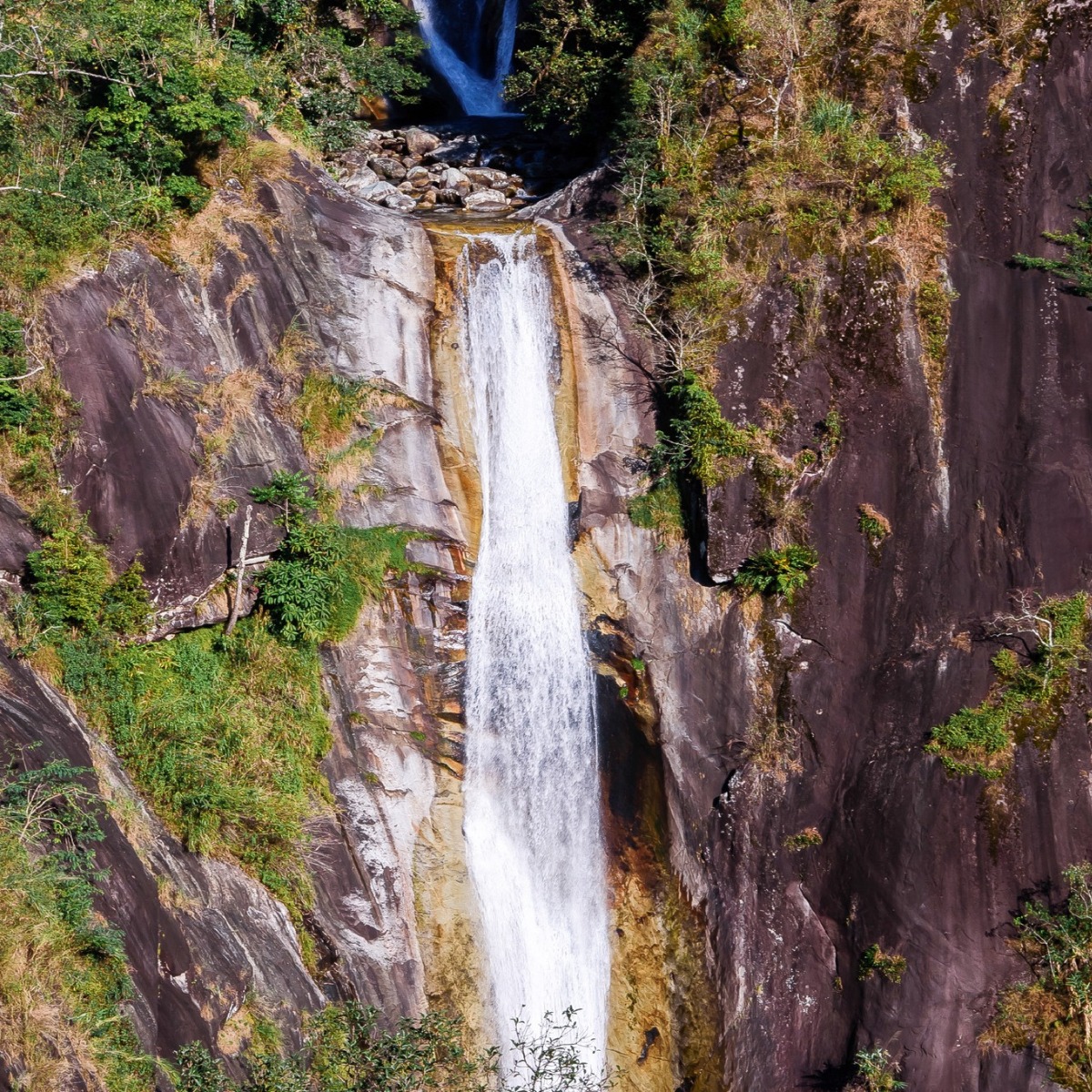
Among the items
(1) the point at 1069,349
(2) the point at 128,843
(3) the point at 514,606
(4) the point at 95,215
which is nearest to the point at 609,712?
(3) the point at 514,606

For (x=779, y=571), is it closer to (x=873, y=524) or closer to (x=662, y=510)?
(x=873, y=524)

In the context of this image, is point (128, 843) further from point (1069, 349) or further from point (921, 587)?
point (1069, 349)

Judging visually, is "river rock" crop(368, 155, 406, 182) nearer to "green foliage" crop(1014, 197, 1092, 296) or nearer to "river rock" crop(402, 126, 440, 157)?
"river rock" crop(402, 126, 440, 157)

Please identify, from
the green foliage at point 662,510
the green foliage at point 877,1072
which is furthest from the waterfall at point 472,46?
the green foliage at point 877,1072

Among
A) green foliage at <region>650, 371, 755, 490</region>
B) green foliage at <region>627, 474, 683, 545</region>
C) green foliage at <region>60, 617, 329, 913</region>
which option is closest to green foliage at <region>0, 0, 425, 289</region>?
green foliage at <region>60, 617, 329, 913</region>

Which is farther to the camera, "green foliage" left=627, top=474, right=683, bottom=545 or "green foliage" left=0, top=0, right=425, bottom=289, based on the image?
"green foliage" left=627, top=474, right=683, bottom=545

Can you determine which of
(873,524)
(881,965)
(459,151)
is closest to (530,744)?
(881,965)

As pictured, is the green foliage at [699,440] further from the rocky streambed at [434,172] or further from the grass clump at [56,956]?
the grass clump at [56,956]
